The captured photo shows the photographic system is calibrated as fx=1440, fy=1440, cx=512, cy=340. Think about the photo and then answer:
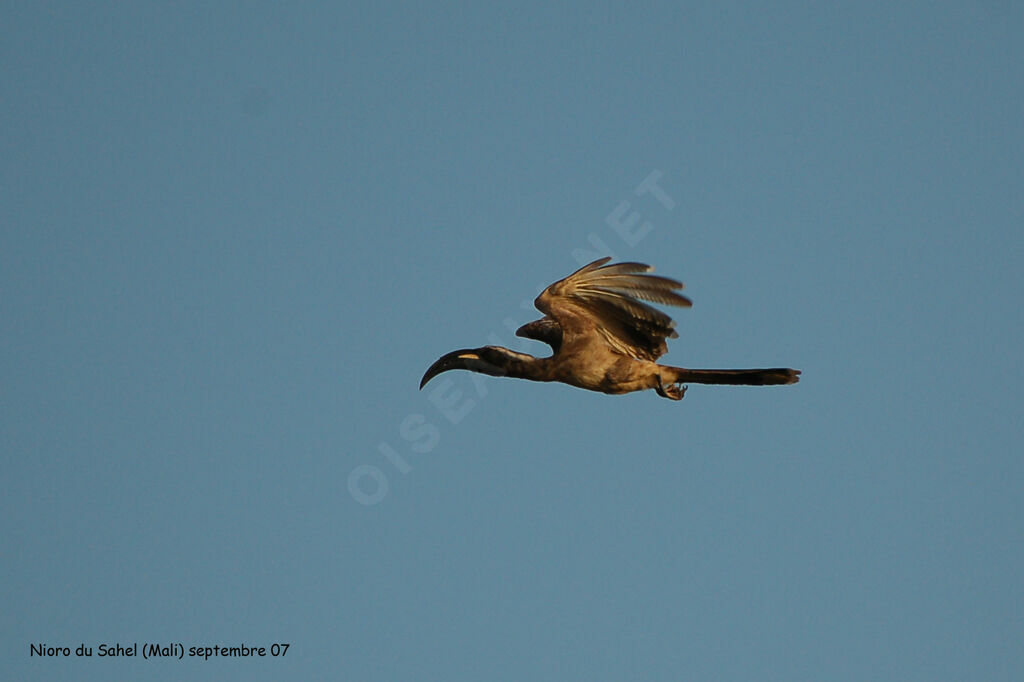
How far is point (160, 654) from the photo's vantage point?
18.1 meters

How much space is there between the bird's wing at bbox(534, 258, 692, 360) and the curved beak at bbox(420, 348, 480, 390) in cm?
101

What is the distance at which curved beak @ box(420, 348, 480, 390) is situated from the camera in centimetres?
1535

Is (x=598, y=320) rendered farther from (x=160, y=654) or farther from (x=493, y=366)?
(x=160, y=654)

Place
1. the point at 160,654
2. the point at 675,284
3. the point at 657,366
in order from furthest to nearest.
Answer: the point at 160,654, the point at 657,366, the point at 675,284

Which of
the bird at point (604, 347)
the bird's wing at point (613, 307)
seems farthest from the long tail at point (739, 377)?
the bird's wing at point (613, 307)

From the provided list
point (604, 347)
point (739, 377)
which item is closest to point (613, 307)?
point (604, 347)

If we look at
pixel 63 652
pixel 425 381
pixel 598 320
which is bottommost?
pixel 63 652

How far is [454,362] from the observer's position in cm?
1546

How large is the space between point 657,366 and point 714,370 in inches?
24.2

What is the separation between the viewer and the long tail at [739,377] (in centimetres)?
1409

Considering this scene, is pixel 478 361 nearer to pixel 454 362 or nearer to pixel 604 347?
pixel 454 362

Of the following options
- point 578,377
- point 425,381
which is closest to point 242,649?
point 425,381

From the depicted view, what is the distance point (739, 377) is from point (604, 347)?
4.76ft

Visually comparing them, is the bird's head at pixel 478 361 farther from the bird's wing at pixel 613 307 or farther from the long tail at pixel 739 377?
the long tail at pixel 739 377
